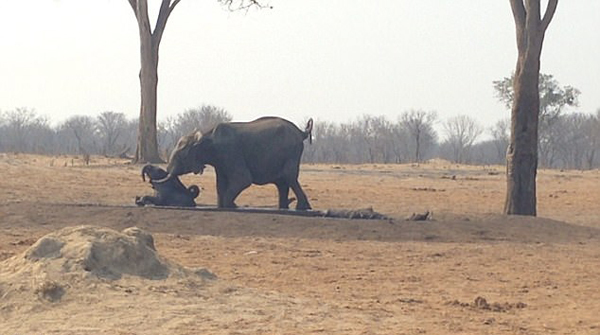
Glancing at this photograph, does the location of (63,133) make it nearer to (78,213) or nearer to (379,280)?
(78,213)

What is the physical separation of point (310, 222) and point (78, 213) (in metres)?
3.40

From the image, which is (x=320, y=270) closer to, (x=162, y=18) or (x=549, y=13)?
(x=549, y=13)

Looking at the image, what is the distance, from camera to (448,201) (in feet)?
75.4

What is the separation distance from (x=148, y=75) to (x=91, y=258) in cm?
2267

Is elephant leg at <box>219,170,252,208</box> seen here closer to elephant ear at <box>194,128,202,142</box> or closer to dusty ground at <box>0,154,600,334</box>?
elephant ear at <box>194,128,202,142</box>

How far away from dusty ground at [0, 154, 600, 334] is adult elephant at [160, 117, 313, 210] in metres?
1.11

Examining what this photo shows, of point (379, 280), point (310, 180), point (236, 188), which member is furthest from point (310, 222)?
point (310, 180)

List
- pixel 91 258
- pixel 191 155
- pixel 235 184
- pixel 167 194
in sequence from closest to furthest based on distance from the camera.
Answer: pixel 91 258 < pixel 235 184 < pixel 191 155 < pixel 167 194

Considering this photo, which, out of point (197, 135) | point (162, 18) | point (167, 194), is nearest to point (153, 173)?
point (167, 194)

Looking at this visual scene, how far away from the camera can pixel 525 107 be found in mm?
17688

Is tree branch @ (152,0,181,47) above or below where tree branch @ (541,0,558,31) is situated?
above

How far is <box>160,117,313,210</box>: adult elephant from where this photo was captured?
17016 millimetres

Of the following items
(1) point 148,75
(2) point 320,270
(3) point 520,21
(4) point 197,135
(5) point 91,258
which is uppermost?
(3) point 520,21

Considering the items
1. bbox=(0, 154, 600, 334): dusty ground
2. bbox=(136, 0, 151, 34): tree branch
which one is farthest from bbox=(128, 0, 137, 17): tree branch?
bbox=(0, 154, 600, 334): dusty ground
